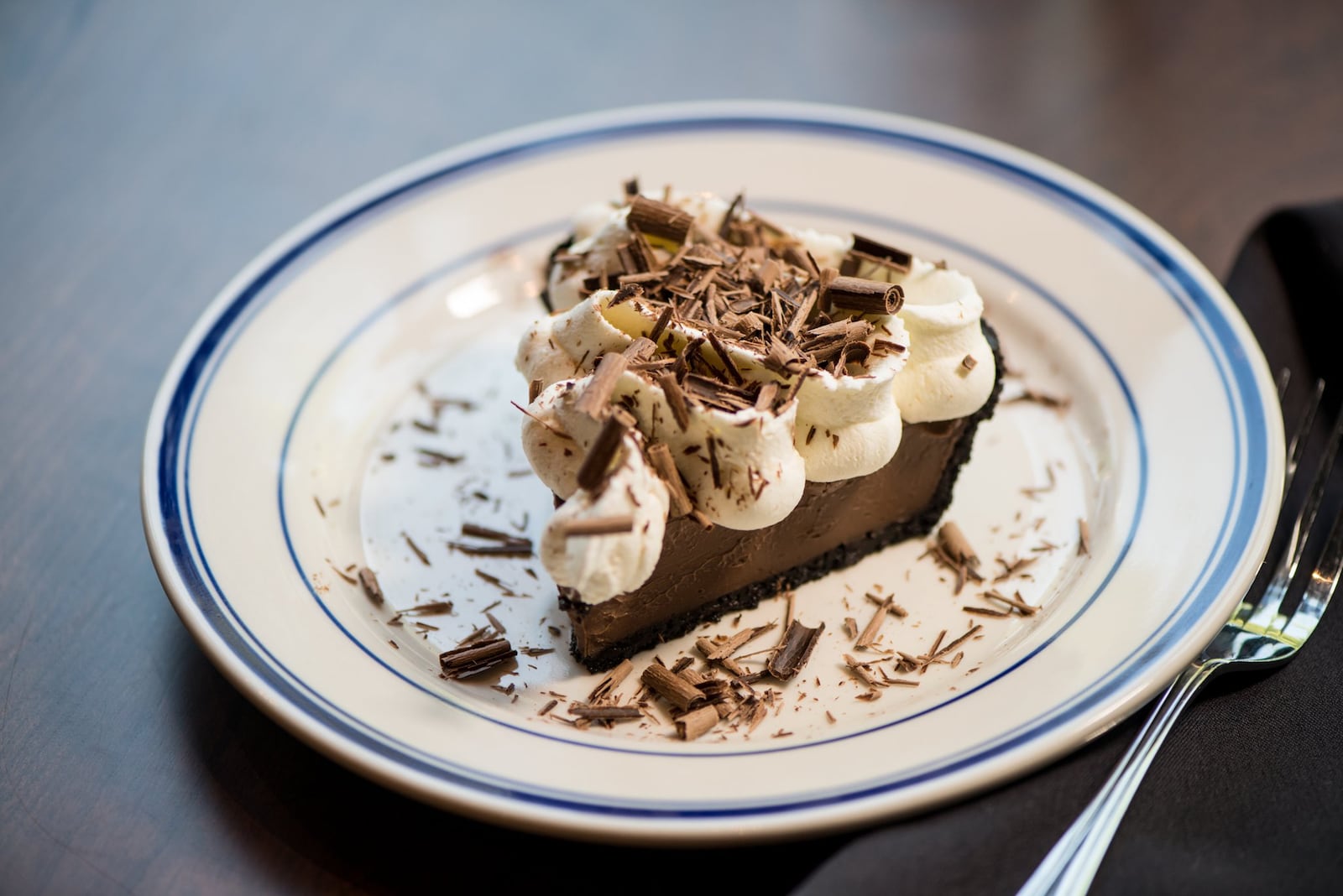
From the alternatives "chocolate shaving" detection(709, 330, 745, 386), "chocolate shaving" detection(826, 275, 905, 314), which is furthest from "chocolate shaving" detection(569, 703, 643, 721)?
"chocolate shaving" detection(826, 275, 905, 314)

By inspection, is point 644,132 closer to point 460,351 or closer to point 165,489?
point 460,351

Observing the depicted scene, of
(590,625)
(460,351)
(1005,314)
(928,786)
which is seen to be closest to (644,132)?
(460,351)

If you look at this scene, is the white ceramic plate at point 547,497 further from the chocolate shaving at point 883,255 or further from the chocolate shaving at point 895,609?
the chocolate shaving at point 883,255

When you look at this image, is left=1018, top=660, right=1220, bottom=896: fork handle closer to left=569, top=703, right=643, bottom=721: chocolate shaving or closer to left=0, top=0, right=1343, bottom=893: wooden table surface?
left=0, top=0, right=1343, bottom=893: wooden table surface

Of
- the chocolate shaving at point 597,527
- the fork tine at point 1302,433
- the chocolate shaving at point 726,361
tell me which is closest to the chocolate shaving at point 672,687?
the chocolate shaving at point 597,527

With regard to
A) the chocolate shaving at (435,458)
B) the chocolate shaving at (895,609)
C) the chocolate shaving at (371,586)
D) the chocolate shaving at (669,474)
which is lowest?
the chocolate shaving at (371,586)
